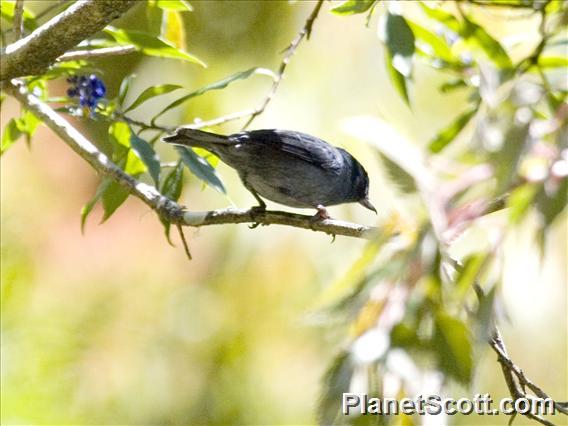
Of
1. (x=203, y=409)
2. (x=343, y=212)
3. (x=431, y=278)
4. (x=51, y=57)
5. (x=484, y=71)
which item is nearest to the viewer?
(x=431, y=278)

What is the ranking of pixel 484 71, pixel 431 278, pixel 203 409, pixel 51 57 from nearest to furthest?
pixel 431 278, pixel 484 71, pixel 51 57, pixel 203 409

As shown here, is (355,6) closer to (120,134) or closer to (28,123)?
(120,134)

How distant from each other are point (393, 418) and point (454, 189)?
20cm

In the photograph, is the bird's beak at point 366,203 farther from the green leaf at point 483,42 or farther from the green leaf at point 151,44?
the green leaf at point 483,42

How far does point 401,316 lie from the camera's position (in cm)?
68

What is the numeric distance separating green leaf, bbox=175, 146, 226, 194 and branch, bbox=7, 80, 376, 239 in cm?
8

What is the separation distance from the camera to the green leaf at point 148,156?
5.21 feet

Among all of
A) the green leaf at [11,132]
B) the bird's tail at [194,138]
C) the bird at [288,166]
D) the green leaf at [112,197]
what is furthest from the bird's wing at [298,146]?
the green leaf at [11,132]

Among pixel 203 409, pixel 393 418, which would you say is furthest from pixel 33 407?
pixel 393 418

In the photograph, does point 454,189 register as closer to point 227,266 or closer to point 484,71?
point 484,71

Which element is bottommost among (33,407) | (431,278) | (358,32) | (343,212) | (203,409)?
(203,409)

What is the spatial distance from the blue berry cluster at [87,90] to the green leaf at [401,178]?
1.11 meters

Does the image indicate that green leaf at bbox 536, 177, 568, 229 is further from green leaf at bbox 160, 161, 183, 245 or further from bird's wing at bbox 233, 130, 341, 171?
bird's wing at bbox 233, 130, 341, 171

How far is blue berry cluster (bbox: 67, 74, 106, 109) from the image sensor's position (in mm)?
1682
